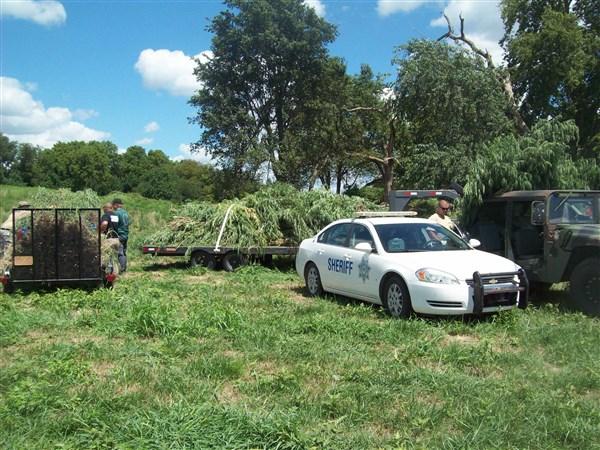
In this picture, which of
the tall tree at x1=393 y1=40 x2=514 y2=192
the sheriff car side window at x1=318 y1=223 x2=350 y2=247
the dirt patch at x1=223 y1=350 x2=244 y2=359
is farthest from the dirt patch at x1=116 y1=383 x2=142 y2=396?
the tall tree at x1=393 y1=40 x2=514 y2=192

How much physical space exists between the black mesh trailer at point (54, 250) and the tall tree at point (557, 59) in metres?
22.2

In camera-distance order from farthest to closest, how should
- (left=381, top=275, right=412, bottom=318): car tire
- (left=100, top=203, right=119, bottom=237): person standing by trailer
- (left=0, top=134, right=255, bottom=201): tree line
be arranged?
(left=0, top=134, right=255, bottom=201): tree line, (left=100, top=203, right=119, bottom=237): person standing by trailer, (left=381, top=275, right=412, bottom=318): car tire

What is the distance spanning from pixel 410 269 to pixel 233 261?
7868 mm

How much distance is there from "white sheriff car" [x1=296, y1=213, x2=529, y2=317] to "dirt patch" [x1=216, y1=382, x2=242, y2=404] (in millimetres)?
3506

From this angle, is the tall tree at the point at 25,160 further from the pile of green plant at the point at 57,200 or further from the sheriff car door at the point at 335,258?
the sheriff car door at the point at 335,258

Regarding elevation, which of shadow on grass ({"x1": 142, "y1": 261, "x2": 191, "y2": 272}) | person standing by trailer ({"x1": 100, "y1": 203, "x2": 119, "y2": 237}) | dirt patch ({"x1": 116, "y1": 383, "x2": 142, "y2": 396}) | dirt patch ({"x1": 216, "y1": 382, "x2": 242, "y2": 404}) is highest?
person standing by trailer ({"x1": 100, "y1": 203, "x2": 119, "y2": 237})

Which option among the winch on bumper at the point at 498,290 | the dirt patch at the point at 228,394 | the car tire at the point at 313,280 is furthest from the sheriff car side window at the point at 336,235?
the dirt patch at the point at 228,394

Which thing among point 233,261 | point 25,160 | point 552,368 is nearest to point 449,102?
point 233,261

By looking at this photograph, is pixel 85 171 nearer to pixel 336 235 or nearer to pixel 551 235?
pixel 336 235

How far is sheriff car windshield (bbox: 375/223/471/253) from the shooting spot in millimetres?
9352

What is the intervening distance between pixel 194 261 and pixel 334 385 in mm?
10769

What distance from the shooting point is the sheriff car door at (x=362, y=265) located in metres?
9.23

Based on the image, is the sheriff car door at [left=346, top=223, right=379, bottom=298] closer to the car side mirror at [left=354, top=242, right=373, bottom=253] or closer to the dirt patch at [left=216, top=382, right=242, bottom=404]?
the car side mirror at [left=354, top=242, right=373, bottom=253]

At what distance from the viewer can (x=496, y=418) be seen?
15.3 ft
